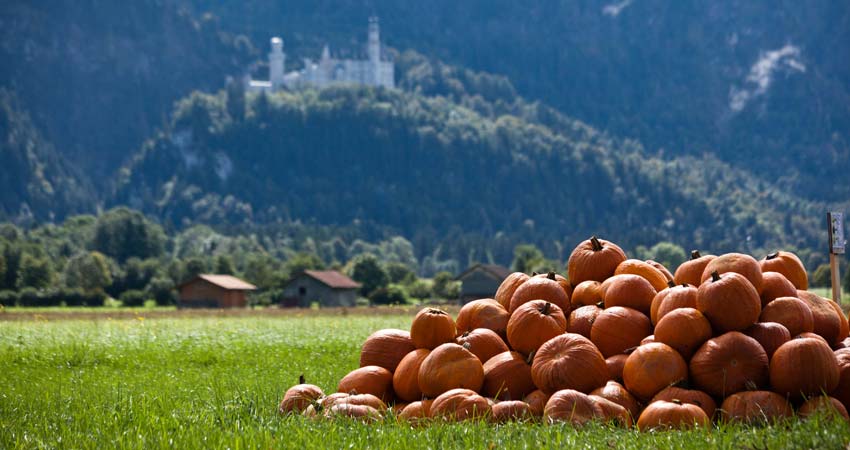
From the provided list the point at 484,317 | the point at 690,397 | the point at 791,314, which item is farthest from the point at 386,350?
the point at 791,314

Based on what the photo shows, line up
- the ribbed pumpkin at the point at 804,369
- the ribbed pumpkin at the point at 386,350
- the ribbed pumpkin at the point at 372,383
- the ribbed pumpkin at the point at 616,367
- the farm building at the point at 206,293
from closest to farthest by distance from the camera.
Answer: the ribbed pumpkin at the point at 804,369 → the ribbed pumpkin at the point at 616,367 → the ribbed pumpkin at the point at 372,383 → the ribbed pumpkin at the point at 386,350 → the farm building at the point at 206,293

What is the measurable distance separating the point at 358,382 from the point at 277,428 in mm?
2409

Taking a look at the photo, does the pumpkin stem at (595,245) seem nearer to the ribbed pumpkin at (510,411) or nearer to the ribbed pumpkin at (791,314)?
the ribbed pumpkin at (791,314)

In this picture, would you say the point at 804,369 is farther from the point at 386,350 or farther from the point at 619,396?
the point at 386,350

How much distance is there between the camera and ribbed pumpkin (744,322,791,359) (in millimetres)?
13293

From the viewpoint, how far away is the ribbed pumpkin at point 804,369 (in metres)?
12.7

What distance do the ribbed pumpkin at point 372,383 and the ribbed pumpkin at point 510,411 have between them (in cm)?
181

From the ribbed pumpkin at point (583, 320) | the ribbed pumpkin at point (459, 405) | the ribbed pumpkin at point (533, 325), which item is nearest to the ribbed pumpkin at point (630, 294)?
the ribbed pumpkin at point (583, 320)

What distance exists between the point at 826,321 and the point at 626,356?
2.33m

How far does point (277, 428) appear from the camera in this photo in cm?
1215

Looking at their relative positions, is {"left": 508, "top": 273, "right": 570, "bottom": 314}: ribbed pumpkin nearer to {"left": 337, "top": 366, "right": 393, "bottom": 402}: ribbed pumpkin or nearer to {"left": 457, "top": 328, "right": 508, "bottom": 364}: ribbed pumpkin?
{"left": 457, "top": 328, "right": 508, "bottom": 364}: ribbed pumpkin

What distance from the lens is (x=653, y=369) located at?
513 inches

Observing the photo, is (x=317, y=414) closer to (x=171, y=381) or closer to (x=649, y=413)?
(x=649, y=413)

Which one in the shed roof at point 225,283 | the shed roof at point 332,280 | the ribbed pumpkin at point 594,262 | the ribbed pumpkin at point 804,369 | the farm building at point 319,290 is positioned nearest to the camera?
the ribbed pumpkin at point 804,369
